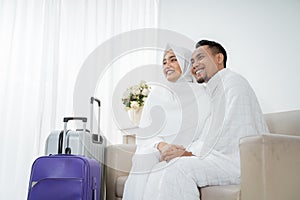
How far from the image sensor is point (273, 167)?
1.04 m

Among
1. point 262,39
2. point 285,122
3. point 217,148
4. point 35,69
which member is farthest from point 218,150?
point 35,69

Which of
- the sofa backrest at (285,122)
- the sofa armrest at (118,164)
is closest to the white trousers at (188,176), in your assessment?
the sofa backrest at (285,122)

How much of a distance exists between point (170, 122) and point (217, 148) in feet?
1.18

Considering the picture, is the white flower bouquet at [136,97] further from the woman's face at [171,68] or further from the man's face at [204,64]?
the man's face at [204,64]

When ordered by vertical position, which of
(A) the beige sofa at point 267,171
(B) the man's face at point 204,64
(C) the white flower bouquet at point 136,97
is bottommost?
(A) the beige sofa at point 267,171

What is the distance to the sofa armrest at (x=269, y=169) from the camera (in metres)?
1.02

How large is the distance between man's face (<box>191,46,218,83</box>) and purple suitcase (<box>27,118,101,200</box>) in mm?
736

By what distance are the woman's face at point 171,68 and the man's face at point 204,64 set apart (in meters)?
0.16

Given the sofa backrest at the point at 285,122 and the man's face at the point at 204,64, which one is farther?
the man's face at the point at 204,64

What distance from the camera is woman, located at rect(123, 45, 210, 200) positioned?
1490 mm

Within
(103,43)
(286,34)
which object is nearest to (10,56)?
(103,43)

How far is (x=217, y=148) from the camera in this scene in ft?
4.41

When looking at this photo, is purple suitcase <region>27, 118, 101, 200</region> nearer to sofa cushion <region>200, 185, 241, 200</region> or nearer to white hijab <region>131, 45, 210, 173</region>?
white hijab <region>131, 45, 210, 173</region>

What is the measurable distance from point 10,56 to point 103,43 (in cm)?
75
